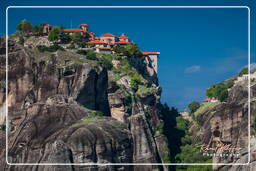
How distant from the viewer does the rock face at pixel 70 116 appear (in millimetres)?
70500

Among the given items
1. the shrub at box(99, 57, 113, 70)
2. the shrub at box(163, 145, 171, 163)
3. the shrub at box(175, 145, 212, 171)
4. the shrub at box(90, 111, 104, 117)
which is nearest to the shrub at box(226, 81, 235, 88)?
the shrub at box(175, 145, 212, 171)

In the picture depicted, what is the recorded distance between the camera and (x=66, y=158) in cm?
6919

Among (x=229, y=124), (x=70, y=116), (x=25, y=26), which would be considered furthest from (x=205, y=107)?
(x=70, y=116)

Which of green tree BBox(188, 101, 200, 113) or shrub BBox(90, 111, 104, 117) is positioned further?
green tree BBox(188, 101, 200, 113)

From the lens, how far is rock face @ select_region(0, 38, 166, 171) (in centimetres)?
7050

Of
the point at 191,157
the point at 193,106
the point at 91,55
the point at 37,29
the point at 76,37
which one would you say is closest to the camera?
the point at 191,157

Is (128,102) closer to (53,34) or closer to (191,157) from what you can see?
(191,157)

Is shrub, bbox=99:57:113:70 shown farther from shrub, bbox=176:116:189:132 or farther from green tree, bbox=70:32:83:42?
shrub, bbox=176:116:189:132

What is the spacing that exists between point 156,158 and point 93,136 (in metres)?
9.04

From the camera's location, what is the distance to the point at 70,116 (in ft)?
241

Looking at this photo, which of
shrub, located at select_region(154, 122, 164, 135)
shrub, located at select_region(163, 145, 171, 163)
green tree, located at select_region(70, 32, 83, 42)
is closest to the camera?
shrub, located at select_region(163, 145, 171, 163)

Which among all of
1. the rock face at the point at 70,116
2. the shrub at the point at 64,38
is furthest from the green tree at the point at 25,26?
the rock face at the point at 70,116

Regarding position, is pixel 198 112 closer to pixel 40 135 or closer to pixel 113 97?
pixel 113 97

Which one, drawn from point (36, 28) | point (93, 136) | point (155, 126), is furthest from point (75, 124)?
point (36, 28)
